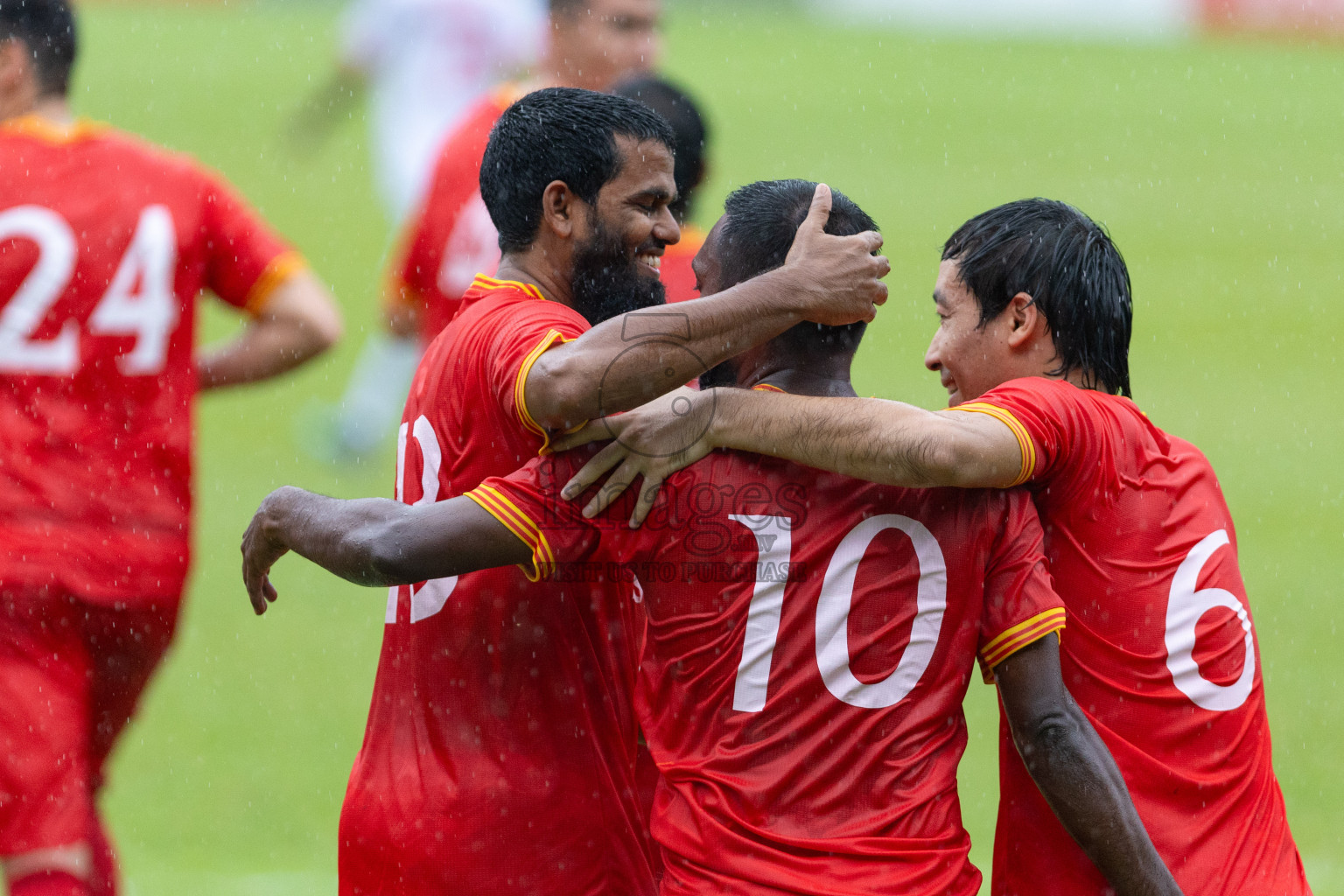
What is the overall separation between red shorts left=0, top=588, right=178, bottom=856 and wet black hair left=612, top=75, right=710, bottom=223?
2311mm

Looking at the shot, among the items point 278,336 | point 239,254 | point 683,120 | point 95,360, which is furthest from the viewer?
point 683,120

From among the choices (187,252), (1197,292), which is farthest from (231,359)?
(1197,292)

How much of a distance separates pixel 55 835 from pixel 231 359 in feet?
4.66

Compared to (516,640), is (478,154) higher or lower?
higher

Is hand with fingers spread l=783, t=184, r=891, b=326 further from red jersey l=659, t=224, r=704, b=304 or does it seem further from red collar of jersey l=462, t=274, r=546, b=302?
red jersey l=659, t=224, r=704, b=304

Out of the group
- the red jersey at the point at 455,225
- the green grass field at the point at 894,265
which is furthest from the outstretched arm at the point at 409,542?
the red jersey at the point at 455,225

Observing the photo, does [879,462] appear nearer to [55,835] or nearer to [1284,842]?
[1284,842]

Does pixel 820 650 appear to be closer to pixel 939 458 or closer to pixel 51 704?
pixel 939 458

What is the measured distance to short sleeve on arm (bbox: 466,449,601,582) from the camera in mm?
2934

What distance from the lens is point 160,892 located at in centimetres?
562

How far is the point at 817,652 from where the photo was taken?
2852 mm

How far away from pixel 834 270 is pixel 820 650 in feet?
2.13

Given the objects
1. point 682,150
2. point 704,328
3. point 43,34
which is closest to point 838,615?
point 704,328

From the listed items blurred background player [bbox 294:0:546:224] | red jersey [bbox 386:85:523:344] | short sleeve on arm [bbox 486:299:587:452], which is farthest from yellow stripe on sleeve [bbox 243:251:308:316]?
blurred background player [bbox 294:0:546:224]
